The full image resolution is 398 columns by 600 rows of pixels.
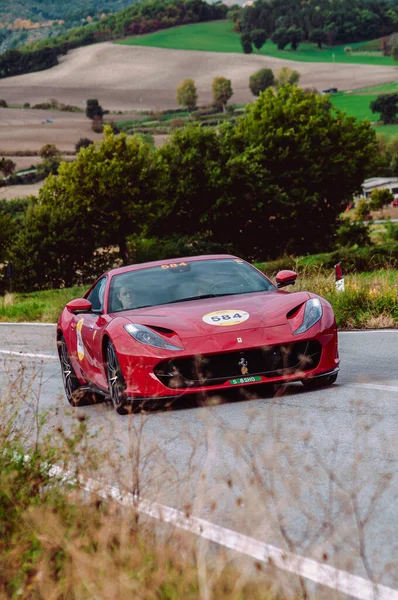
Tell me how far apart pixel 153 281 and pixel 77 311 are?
2.54 ft

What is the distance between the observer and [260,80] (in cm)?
18862

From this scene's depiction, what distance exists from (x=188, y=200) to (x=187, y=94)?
332ft

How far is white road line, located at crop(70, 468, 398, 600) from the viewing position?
374 centimetres

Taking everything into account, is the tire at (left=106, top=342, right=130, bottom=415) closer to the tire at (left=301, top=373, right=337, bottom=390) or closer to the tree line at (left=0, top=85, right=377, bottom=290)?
the tire at (left=301, top=373, right=337, bottom=390)

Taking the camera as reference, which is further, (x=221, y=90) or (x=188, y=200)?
(x=221, y=90)

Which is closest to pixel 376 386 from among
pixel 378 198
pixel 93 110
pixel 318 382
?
pixel 318 382

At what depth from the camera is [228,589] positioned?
10.9 ft

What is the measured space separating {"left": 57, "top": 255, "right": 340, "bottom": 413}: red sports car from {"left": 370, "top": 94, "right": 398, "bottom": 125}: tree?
155 meters

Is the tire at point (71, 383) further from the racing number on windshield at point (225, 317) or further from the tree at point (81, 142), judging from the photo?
the tree at point (81, 142)

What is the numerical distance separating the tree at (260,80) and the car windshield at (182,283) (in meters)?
179

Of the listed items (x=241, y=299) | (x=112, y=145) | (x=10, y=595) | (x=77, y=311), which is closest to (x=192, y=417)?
(x=241, y=299)

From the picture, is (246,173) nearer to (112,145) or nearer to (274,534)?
(112,145)

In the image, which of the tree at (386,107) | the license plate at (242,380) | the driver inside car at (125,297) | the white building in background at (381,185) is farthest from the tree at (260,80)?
the license plate at (242,380)

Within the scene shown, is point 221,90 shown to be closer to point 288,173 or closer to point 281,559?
point 288,173
